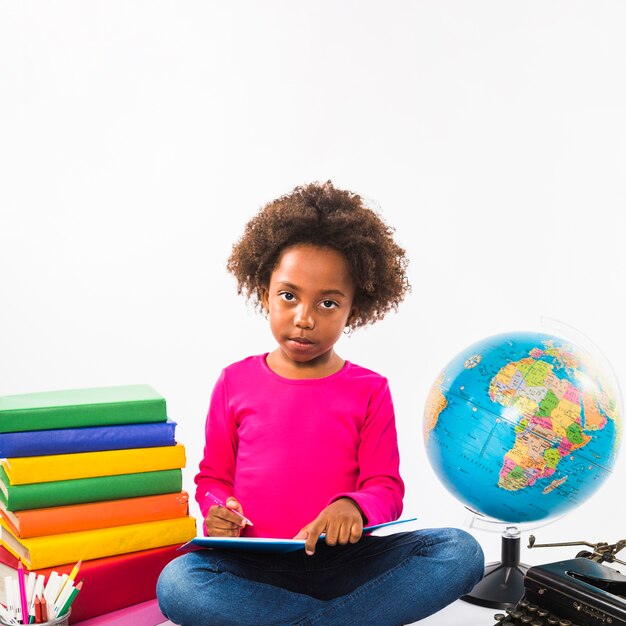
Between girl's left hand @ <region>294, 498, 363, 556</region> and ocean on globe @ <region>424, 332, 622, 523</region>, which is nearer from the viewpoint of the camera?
girl's left hand @ <region>294, 498, 363, 556</region>

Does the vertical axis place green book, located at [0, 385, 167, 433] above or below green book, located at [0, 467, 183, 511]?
above

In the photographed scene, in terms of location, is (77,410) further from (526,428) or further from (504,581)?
(504,581)

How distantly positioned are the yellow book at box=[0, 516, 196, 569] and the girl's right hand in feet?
0.88

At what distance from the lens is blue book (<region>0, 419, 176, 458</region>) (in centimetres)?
259

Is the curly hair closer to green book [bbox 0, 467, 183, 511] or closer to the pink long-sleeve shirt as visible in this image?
the pink long-sleeve shirt

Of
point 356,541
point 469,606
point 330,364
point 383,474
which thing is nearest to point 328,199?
point 330,364

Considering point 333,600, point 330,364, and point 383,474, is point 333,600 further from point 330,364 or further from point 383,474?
point 330,364

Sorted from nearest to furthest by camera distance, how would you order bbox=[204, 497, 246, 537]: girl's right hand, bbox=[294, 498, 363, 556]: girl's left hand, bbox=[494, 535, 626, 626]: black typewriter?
1. bbox=[494, 535, 626, 626]: black typewriter
2. bbox=[294, 498, 363, 556]: girl's left hand
3. bbox=[204, 497, 246, 537]: girl's right hand

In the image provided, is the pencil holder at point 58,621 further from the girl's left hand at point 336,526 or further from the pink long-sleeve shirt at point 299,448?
the girl's left hand at point 336,526

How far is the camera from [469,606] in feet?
9.16

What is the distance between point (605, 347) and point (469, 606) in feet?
5.19

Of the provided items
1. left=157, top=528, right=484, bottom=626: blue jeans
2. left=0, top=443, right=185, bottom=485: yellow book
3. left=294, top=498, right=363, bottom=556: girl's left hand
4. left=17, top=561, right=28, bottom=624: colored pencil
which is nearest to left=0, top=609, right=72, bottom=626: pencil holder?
left=17, top=561, right=28, bottom=624: colored pencil

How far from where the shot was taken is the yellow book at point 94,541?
101 inches

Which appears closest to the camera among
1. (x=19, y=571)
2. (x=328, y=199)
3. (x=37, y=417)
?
(x=19, y=571)
